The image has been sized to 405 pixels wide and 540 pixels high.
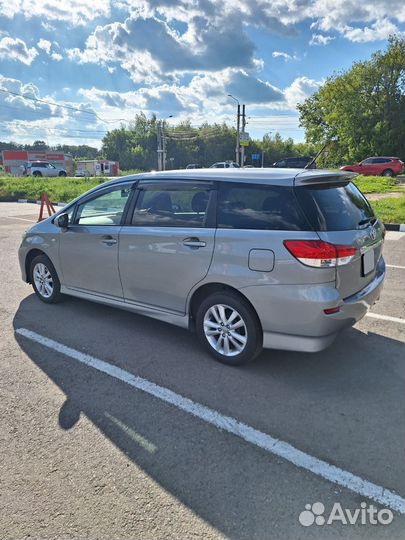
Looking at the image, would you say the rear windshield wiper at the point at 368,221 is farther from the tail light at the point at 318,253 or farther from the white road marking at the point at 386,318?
the white road marking at the point at 386,318

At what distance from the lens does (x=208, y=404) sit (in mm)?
3047

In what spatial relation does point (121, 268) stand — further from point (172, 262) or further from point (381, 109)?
point (381, 109)

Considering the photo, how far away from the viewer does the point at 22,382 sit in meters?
3.38

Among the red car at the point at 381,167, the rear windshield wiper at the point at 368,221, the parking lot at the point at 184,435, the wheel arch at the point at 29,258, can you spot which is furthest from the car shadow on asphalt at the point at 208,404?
the red car at the point at 381,167

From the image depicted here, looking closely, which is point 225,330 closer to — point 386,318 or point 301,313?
point 301,313

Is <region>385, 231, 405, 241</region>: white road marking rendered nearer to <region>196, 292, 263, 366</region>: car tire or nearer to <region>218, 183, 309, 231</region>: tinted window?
<region>218, 183, 309, 231</region>: tinted window

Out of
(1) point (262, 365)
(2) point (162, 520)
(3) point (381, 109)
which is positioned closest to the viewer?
(2) point (162, 520)

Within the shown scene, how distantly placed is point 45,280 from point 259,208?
315 centimetres

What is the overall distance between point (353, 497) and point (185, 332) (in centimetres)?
247

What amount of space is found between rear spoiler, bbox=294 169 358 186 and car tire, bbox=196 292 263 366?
1.09m

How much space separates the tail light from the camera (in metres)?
3.05

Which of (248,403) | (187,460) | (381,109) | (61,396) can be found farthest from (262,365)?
(381,109)

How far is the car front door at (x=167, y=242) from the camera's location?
3.65m

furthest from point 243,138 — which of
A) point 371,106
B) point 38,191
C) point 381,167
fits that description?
point 38,191
